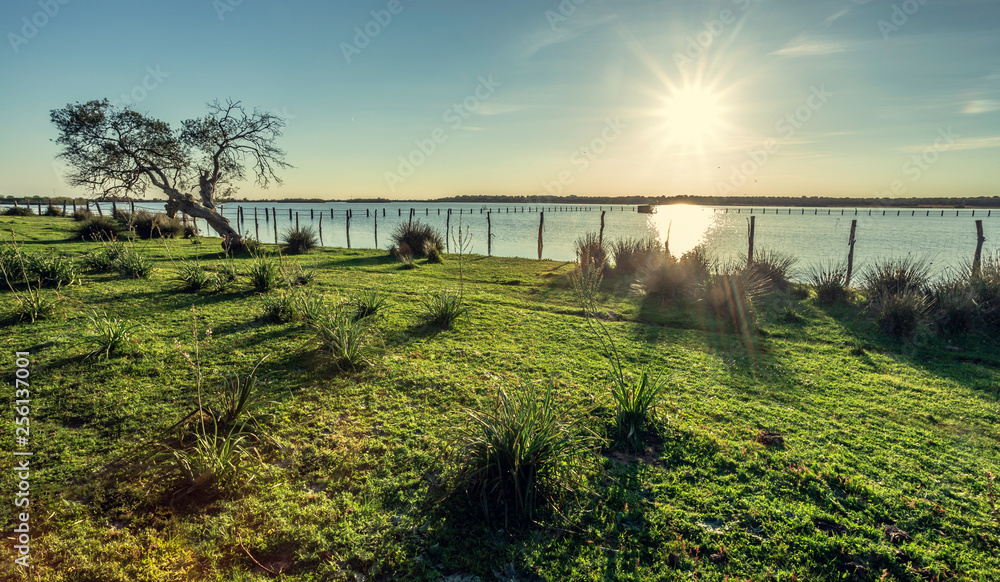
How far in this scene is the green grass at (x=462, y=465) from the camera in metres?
2.67

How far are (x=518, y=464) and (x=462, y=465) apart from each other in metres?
0.51

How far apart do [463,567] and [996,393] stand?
7.17 metres

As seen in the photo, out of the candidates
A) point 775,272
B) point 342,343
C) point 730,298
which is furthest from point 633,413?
point 775,272

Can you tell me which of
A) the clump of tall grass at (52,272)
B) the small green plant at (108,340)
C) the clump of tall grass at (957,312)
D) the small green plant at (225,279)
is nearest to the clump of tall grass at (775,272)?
the clump of tall grass at (957,312)

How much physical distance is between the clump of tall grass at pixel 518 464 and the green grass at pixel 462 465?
0.10m

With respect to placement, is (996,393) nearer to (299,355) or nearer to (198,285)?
(299,355)

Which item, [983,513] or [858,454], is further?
[858,454]

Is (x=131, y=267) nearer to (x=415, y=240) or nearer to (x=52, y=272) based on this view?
(x=52, y=272)

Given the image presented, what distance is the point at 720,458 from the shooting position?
378 centimetres

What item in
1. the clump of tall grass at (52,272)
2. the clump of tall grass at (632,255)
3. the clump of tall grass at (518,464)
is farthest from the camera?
the clump of tall grass at (632,255)

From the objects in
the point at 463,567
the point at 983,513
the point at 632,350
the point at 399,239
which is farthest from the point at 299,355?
the point at 399,239

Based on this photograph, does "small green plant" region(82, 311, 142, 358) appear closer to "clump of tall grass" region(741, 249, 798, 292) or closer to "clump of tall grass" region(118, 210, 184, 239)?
"clump of tall grass" region(741, 249, 798, 292)

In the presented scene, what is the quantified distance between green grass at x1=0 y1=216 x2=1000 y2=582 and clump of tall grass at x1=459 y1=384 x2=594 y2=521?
0.33ft

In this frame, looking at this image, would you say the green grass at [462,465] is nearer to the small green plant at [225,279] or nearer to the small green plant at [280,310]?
the small green plant at [280,310]
